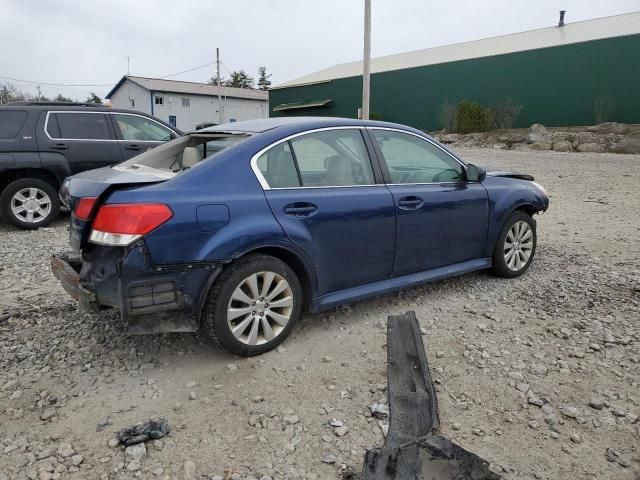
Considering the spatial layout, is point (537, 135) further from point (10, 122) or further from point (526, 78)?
point (10, 122)

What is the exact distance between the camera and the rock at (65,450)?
2.40 metres

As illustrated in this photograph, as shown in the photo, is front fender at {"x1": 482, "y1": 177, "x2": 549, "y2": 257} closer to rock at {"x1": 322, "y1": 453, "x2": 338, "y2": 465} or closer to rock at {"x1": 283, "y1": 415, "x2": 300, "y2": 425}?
rock at {"x1": 283, "y1": 415, "x2": 300, "y2": 425}

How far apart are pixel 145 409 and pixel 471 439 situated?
1.77 metres

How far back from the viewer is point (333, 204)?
3471mm

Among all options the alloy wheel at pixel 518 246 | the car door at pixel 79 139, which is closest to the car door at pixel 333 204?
the alloy wheel at pixel 518 246

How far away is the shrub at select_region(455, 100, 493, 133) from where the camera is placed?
25.4 metres

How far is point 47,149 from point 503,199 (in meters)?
6.24

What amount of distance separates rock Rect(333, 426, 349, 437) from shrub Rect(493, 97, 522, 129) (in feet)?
88.1

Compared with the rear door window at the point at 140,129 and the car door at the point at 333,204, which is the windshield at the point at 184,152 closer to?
the car door at the point at 333,204

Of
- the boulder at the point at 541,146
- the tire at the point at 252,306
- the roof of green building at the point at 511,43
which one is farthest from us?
the roof of green building at the point at 511,43

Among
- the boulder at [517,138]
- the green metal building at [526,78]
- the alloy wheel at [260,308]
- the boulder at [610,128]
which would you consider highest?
the green metal building at [526,78]

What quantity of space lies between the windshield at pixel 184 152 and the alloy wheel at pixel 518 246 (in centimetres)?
281

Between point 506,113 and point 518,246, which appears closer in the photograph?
point 518,246

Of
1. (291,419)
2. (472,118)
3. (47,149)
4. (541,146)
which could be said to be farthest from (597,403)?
(472,118)
